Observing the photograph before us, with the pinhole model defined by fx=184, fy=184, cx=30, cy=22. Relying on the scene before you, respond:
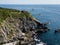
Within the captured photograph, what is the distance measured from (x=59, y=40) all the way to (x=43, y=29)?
25190 mm

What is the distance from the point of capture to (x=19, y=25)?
114 metres

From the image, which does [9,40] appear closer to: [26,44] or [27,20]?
[26,44]

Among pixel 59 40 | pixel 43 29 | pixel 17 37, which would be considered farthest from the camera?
pixel 43 29

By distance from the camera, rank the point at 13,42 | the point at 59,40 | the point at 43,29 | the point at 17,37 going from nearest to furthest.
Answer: the point at 13,42
the point at 17,37
the point at 59,40
the point at 43,29

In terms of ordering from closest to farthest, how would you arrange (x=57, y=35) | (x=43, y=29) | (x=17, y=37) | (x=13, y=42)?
(x=13, y=42)
(x=17, y=37)
(x=57, y=35)
(x=43, y=29)

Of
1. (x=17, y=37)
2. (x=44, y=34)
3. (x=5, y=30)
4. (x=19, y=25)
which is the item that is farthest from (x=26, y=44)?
(x=44, y=34)

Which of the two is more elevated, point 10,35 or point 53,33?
point 10,35

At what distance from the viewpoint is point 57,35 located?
12444cm

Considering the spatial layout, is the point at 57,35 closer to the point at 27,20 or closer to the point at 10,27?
the point at 27,20

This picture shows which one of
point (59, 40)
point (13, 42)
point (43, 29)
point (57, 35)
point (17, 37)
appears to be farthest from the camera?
point (43, 29)

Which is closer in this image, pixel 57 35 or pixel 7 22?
pixel 7 22

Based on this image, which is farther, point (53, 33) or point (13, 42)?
point (53, 33)

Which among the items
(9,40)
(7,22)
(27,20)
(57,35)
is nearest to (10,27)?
(7,22)

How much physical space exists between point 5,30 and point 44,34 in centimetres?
3961
